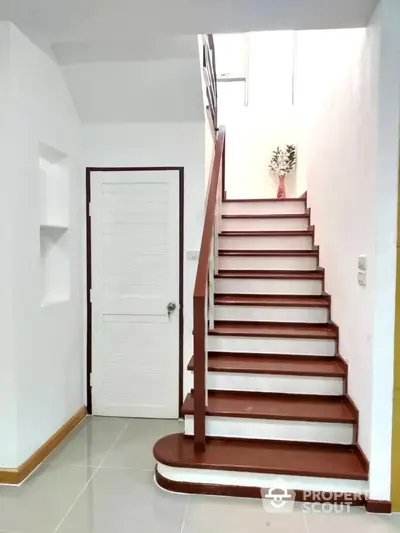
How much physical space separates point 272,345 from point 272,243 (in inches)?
52.0

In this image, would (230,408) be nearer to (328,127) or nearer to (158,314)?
(158,314)

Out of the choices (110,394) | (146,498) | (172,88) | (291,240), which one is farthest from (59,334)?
(291,240)

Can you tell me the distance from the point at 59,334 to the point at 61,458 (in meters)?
0.85

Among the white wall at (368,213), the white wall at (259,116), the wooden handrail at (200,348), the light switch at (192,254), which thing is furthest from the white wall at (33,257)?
the white wall at (259,116)

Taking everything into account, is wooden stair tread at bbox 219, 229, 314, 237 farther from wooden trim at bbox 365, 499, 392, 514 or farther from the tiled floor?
wooden trim at bbox 365, 499, 392, 514

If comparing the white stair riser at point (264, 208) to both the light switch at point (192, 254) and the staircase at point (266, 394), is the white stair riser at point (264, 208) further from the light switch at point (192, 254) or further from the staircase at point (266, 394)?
the light switch at point (192, 254)

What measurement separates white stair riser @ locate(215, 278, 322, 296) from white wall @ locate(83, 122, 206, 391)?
35 centimetres

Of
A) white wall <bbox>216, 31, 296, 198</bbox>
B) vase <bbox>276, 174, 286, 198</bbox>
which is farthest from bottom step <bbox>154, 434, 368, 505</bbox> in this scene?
white wall <bbox>216, 31, 296, 198</bbox>

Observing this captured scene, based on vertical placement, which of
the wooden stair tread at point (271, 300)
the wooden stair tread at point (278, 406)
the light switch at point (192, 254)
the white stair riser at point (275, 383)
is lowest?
the wooden stair tread at point (278, 406)

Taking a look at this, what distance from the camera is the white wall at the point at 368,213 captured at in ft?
7.02

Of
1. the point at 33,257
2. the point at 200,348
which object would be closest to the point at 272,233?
the point at 200,348

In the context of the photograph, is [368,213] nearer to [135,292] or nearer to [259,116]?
[135,292]

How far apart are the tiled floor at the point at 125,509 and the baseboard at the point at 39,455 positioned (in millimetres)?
51

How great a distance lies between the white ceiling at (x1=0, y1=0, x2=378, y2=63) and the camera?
2146mm
